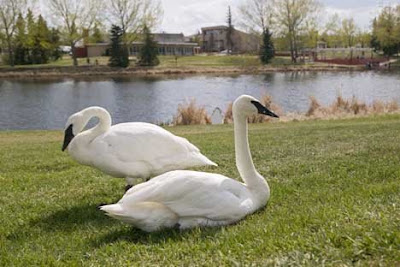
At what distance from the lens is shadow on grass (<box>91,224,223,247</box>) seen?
3.95 metres

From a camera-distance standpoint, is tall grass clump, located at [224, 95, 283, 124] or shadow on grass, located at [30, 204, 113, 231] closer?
shadow on grass, located at [30, 204, 113, 231]

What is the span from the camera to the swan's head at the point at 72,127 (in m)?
5.76

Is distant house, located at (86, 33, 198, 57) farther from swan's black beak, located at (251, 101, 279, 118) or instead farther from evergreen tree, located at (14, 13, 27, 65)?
swan's black beak, located at (251, 101, 279, 118)

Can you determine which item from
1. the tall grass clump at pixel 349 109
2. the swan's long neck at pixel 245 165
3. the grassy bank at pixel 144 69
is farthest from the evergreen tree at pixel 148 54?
the swan's long neck at pixel 245 165

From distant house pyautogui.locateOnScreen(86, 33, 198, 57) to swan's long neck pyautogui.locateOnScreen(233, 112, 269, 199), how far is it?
7583cm

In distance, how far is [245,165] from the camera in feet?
15.7

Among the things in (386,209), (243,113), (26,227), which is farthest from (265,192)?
(26,227)

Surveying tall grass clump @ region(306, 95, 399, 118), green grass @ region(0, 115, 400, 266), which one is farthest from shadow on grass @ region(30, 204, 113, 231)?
tall grass clump @ region(306, 95, 399, 118)

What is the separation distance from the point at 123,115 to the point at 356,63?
2317 inches

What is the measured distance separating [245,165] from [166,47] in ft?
339

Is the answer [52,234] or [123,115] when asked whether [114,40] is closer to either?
[123,115]

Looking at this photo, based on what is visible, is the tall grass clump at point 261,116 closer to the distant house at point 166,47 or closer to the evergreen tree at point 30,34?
the evergreen tree at point 30,34

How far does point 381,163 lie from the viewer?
6.25 meters

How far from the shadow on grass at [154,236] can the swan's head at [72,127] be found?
179 centimetres
